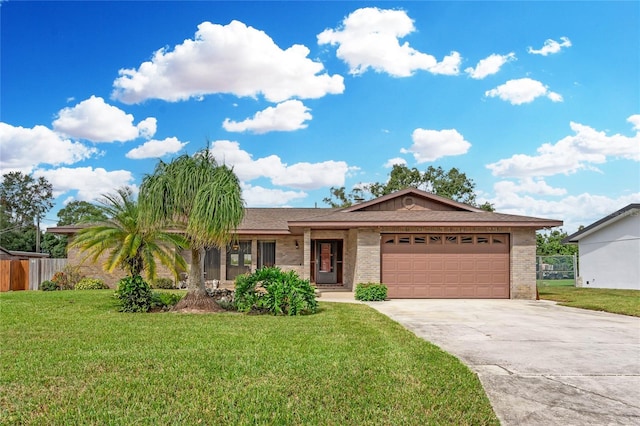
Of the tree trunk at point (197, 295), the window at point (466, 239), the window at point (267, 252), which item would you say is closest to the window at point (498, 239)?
the window at point (466, 239)

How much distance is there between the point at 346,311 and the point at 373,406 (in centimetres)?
770

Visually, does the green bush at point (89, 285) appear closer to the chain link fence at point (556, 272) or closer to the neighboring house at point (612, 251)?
the chain link fence at point (556, 272)

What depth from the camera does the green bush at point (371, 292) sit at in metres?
15.8

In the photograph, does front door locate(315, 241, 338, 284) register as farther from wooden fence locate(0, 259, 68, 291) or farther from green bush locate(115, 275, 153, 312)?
green bush locate(115, 275, 153, 312)

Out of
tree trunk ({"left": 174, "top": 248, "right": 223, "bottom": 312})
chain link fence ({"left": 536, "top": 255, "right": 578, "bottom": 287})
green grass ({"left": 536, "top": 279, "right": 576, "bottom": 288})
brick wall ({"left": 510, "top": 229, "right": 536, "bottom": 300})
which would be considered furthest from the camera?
green grass ({"left": 536, "top": 279, "right": 576, "bottom": 288})

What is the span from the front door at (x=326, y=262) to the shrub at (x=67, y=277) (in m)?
11.0

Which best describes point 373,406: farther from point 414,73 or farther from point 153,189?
point 414,73

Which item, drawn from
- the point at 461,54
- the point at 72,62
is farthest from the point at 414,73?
the point at 72,62

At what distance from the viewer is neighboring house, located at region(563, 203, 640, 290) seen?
2428 cm

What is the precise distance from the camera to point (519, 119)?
19.5 meters

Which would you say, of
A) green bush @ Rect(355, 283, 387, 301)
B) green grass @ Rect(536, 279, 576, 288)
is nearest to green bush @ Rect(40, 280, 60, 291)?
green bush @ Rect(355, 283, 387, 301)

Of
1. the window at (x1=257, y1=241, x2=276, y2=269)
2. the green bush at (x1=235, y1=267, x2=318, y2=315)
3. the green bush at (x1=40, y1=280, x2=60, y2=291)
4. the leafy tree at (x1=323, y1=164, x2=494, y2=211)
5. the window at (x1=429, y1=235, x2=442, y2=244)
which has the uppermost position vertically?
the leafy tree at (x1=323, y1=164, x2=494, y2=211)

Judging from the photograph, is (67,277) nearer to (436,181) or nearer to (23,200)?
(436,181)

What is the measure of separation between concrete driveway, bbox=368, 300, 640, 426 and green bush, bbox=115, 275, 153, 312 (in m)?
6.23
